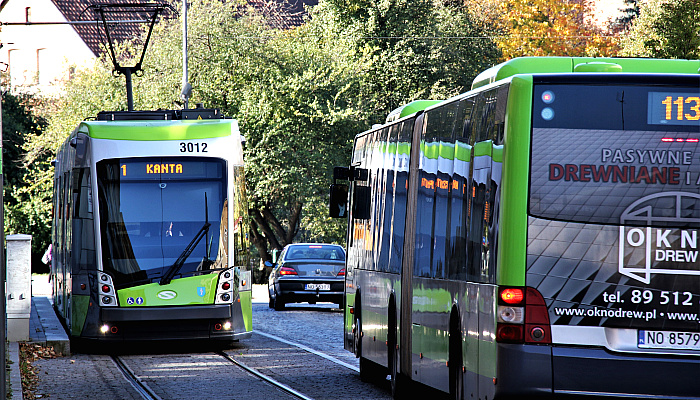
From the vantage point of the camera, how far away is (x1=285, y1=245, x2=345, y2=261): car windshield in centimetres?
2798

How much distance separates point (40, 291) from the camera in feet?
132

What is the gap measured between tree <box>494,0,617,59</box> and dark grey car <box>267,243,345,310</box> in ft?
104

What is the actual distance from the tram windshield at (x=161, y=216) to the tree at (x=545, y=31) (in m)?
42.3

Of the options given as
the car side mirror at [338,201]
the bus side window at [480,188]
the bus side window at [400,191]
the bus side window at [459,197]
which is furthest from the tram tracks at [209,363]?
the bus side window at [480,188]

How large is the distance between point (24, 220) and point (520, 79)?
5433 centimetres

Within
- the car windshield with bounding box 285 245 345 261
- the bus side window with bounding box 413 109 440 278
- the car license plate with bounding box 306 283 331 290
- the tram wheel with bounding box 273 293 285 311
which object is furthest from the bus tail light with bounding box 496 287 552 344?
the tram wheel with bounding box 273 293 285 311

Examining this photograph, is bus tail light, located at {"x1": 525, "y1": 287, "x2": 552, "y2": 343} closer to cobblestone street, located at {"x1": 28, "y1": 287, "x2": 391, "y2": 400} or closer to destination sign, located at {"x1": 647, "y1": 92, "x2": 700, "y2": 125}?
destination sign, located at {"x1": 647, "y1": 92, "x2": 700, "y2": 125}

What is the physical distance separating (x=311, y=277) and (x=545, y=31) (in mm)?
35564

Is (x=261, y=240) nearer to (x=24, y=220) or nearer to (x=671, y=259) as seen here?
(x=24, y=220)

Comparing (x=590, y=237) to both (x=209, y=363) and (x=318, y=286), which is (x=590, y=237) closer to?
(x=209, y=363)

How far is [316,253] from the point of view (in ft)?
92.5

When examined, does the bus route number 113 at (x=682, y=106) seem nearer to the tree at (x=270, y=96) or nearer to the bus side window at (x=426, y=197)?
the bus side window at (x=426, y=197)

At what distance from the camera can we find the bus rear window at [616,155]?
292 inches

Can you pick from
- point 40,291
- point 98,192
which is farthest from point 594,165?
point 40,291
